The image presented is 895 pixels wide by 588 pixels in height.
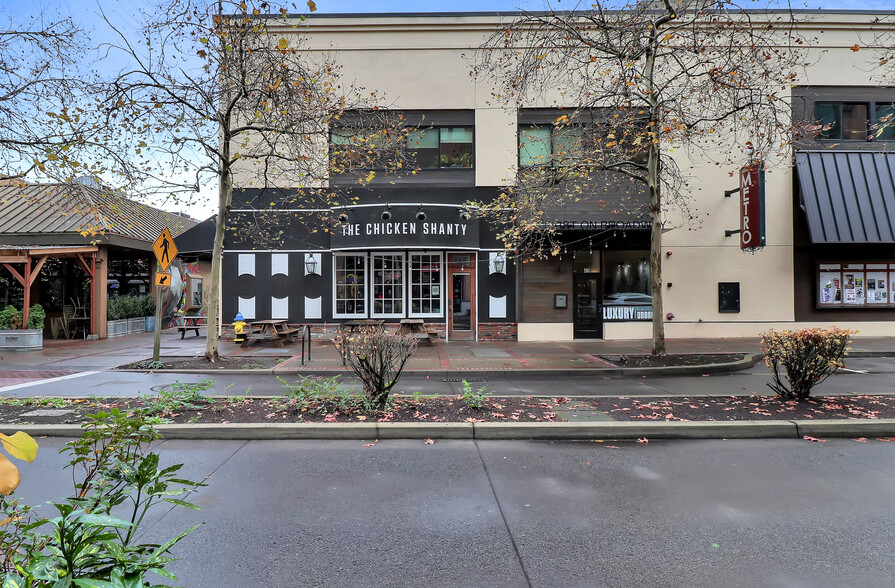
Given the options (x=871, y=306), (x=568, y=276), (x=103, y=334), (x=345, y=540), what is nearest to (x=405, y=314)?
(x=568, y=276)

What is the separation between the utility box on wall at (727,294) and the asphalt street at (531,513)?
12.2m

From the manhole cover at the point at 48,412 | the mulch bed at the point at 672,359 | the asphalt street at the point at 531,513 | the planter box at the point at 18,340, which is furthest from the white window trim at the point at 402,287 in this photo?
the asphalt street at the point at 531,513

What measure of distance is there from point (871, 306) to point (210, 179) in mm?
21945

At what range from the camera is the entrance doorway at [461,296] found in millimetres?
16188

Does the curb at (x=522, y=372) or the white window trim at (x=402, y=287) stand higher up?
the white window trim at (x=402, y=287)

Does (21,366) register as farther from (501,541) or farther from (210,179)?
(501,541)

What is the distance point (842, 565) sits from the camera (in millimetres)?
3010

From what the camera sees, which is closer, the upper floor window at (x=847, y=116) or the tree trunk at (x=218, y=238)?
the tree trunk at (x=218, y=238)

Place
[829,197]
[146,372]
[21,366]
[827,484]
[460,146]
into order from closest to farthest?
1. [827,484]
2. [146,372]
3. [21,366]
4. [829,197]
5. [460,146]

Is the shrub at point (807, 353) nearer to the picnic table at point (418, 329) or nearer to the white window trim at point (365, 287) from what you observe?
the picnic table at point (418, 329)

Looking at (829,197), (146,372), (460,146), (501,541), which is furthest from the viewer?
(460,146)

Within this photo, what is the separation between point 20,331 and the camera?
47.8 ft

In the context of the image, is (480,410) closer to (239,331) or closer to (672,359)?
(672,359)

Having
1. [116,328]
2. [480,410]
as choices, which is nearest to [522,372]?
[480,410]
